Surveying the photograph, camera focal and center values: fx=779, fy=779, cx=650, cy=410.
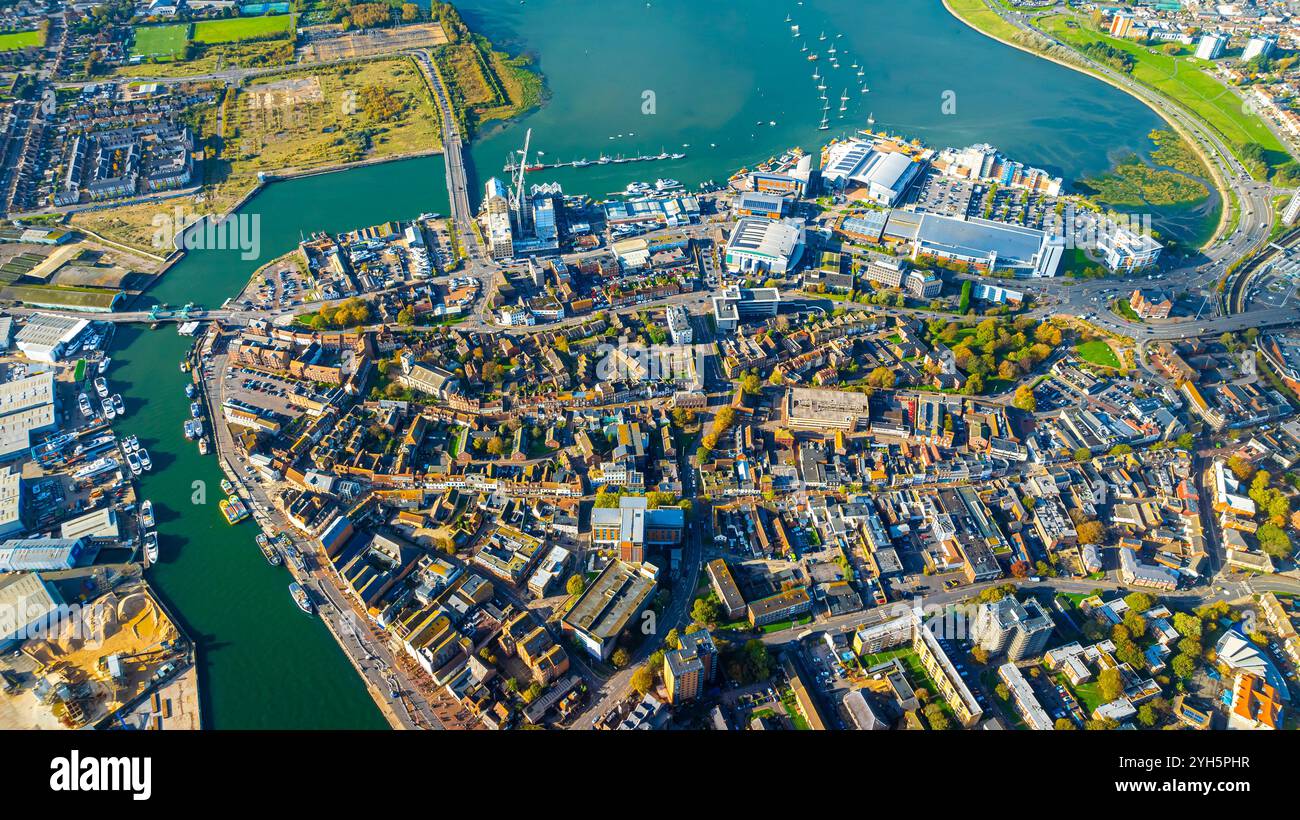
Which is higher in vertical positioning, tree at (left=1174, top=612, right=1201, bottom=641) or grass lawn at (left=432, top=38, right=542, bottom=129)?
grass lawn at (left=432, top=38, right=542, bottom=129)

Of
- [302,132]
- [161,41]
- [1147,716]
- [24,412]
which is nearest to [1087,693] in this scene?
[1147,716]

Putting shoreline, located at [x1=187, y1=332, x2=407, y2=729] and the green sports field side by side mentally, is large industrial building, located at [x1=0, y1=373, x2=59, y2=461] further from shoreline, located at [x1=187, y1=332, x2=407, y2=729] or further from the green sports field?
the green sports field

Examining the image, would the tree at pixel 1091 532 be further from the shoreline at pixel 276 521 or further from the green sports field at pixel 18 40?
the green sports field at pixel 18 40

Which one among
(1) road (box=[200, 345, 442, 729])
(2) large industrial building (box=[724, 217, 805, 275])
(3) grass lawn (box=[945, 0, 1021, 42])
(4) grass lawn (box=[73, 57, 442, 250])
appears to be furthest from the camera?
(3) grass lawn (box=[945, 0, 1021, 42])

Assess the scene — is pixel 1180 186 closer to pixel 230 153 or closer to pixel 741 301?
pixel 741 301

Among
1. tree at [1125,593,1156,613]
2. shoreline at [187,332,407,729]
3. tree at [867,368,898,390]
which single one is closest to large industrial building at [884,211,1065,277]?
tree at [867,368,898,390]

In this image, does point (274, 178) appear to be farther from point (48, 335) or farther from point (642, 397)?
point (642, 397)
